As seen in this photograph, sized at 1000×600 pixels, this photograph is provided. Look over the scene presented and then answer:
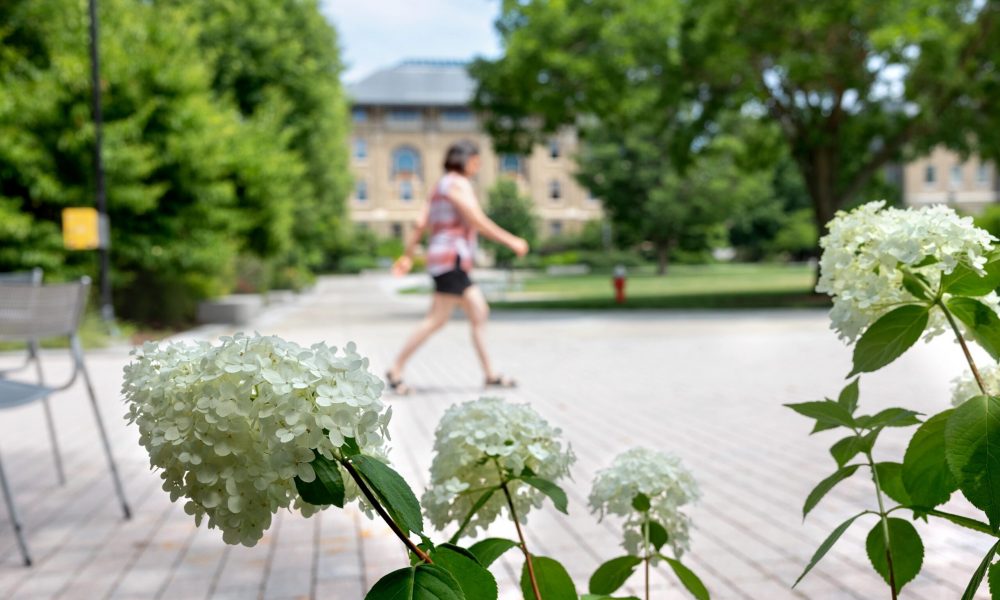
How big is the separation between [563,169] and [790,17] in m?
60.8

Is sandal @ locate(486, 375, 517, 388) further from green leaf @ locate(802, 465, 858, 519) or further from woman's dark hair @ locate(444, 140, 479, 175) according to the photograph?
green leaf @ locate(802, 465, 858, 519)

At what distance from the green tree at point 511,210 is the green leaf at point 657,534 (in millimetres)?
53761

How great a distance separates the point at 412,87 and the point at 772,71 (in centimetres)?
6332

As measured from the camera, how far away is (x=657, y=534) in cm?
180

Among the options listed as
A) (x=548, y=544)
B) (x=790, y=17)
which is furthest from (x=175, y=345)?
(x=790, y=17)

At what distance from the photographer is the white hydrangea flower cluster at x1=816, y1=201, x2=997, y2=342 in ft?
4.43

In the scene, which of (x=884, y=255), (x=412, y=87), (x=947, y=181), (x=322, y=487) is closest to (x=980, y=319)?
(x=884, y=255)

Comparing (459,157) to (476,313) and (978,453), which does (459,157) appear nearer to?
(476,313)

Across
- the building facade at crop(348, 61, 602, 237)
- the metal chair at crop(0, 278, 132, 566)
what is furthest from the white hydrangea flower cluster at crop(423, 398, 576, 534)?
the building facade at crop(348, 61, 602, 237)

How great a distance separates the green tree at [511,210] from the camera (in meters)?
57.2

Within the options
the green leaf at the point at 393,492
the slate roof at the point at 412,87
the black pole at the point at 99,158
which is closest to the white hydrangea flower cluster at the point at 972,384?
the green leaf at the point at 393,492

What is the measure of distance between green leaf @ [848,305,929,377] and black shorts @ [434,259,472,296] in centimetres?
629

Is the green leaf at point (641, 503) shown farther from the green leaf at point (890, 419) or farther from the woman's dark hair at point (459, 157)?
the woman's dark hair at point (459, 157)

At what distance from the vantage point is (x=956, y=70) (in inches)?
682
